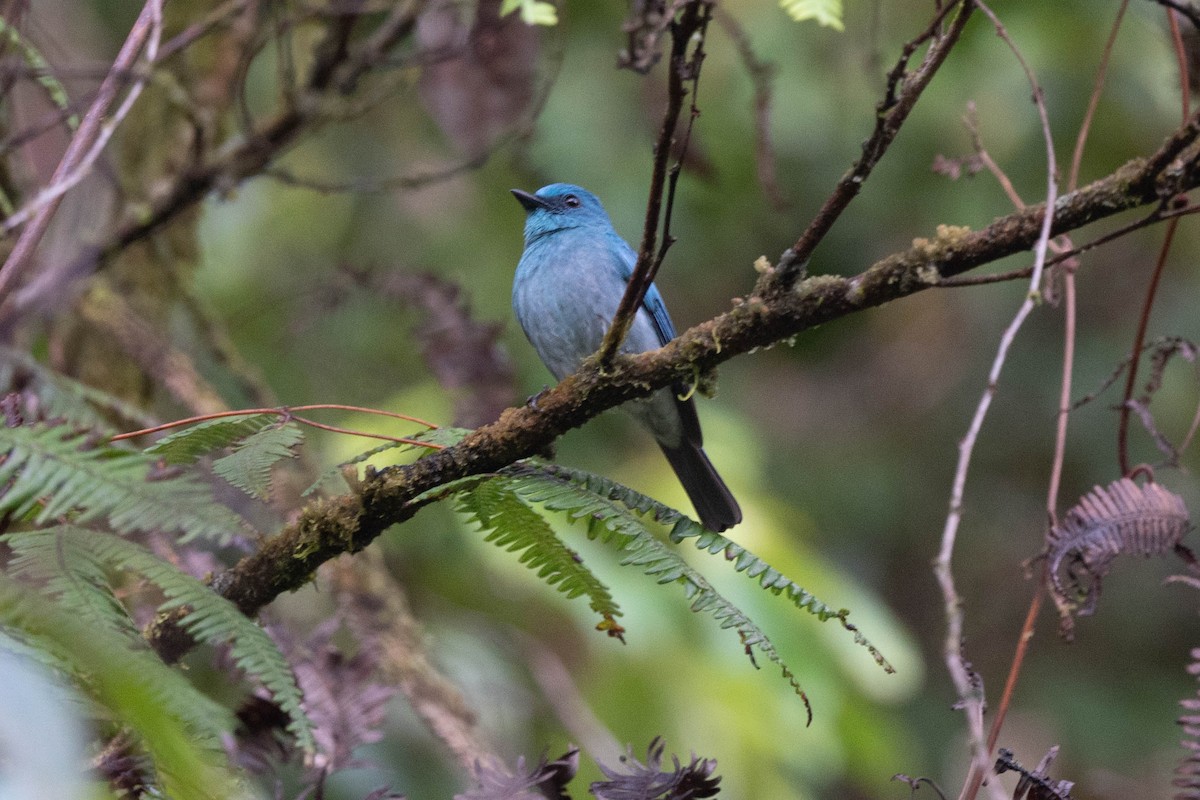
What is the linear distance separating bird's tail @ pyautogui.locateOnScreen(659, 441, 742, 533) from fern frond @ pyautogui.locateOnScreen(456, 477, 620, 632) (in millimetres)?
→ 2004

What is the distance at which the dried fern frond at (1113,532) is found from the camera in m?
2.36

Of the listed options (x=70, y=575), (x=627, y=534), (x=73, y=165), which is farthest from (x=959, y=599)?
(x=73, y=165)

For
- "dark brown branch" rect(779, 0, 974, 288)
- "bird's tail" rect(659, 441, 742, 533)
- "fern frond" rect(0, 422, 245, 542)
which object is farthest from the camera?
"bird's tail" rect(659, 441, 742, 533)

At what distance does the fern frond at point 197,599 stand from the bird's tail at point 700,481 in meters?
2.57

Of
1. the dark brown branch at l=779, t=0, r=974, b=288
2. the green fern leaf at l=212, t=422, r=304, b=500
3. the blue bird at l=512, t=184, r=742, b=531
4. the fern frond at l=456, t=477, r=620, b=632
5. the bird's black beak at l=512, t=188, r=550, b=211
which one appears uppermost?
the bird's black beak at l=512, t=188, r=550, b=211

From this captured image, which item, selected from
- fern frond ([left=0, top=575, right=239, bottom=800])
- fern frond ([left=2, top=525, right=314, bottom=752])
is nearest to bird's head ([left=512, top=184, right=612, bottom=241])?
fern frond ([left=2, top=525, right=314, bottom=752])

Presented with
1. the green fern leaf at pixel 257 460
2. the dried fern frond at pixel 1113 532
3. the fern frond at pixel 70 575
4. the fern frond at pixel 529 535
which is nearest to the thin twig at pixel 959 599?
the dried fern frond at pixel 1113 532

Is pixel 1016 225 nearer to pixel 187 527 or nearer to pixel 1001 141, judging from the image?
pixel 187 527

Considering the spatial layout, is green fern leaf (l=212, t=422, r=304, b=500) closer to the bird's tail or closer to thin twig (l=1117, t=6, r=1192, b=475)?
thin twig (l=1117, t=6, r=1192, b=475)

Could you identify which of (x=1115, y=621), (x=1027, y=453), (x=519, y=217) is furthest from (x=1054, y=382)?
(x=519, y=217)

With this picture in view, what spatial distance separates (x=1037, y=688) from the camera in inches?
295

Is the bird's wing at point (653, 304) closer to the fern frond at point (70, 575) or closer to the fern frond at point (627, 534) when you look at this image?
the fern frond at point (627, 534)

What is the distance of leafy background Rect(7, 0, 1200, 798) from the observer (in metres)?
4.60

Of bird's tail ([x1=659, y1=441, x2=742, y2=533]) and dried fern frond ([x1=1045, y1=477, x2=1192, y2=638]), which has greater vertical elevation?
bird's tail ([x1=659, y1=441, x2=742, y2=533])
